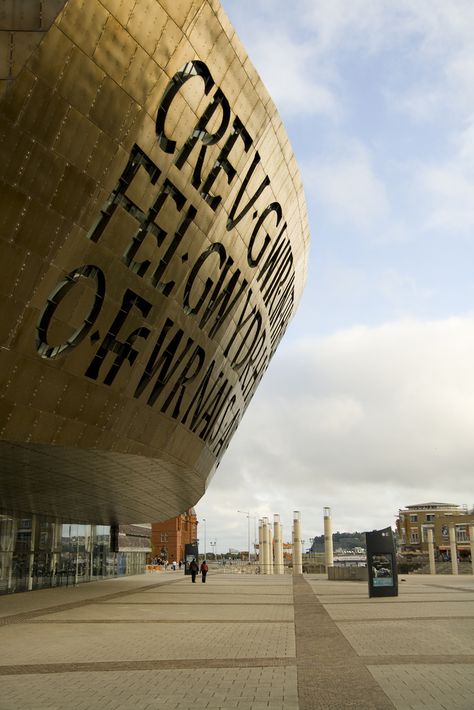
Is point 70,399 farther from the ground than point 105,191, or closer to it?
closer to it

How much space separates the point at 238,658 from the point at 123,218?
8.80 meters

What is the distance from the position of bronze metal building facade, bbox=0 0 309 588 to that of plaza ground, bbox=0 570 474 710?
4289mm

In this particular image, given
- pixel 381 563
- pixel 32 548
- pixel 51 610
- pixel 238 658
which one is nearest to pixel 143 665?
pixel 238 658

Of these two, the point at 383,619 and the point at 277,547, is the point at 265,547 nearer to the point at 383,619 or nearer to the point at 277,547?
the point at 277,547

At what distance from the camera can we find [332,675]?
1024 cm

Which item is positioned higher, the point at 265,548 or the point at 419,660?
the point at 265,548

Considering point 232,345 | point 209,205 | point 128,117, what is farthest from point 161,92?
point 232,345

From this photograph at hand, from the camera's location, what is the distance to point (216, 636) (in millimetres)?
14938

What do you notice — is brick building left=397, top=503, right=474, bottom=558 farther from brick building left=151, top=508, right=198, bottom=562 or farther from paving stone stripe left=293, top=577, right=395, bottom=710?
paving stone stripe left=293, top=577, right=395, bottom=710

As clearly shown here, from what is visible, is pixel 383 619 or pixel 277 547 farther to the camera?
pixel 277 547

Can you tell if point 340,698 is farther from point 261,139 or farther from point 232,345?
point 232,345

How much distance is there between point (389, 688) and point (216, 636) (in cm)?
644

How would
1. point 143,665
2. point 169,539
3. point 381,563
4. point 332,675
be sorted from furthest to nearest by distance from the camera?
point 169,539 → point 381,563 → point 143,665 → point 332,675

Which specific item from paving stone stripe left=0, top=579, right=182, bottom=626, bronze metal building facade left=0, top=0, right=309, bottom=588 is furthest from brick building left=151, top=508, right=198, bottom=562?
bronze metal building facade left=0, top=0, right=309, bottom=588
